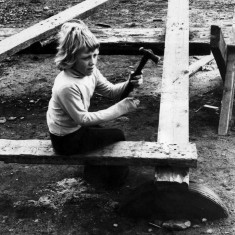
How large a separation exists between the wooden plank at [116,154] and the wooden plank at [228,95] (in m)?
1.65

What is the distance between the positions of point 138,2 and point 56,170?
6.09m

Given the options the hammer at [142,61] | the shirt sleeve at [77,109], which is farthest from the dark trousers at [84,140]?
the hammer at [142,61]

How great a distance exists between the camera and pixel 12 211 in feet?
13.5

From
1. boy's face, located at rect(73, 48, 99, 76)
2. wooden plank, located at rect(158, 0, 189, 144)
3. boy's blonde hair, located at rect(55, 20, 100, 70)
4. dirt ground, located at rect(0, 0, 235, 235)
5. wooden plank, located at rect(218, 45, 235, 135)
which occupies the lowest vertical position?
dirt ground, located at rect(0, 0, 235, 235)

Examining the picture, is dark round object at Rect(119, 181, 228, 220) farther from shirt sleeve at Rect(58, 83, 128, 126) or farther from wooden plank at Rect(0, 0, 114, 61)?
wooden plank at Rect(0, 0, 114, 61)

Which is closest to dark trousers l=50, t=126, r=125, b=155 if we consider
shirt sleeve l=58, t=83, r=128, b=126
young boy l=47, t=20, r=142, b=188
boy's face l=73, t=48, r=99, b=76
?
young boy l=47, t=20, r=142, b=188

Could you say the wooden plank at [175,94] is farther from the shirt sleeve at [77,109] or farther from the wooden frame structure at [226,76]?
the shirt sleeve at [77,109]

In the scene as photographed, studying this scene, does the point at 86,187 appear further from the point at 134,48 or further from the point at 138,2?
the point at 138,2

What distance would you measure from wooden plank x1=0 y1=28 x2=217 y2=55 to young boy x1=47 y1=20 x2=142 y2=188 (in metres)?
1.80

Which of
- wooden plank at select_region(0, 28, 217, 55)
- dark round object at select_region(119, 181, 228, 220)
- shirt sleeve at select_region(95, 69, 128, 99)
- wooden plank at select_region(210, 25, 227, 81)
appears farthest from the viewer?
wooden plank at select_region(0, 28, 217, 55)

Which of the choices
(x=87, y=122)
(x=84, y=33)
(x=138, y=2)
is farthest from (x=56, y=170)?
(x=138, y=2)

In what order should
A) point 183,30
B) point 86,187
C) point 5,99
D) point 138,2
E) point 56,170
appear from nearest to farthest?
point 86,187, point 56,170, point 183,30, point 5,99, point 138,2

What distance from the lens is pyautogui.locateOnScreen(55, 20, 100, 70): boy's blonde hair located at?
11.5 feet

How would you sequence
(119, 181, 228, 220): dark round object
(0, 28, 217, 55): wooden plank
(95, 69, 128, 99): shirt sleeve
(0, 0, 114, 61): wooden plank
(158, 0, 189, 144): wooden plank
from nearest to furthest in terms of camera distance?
(119, 181, 228, 220): dark round object → (158, 0, 189, 144): wooden plank → (95, 69, 128, 99): shirt sleeve → (0, 0, 114, 61): wooden plank → (0, 28, 217, 55): wooden plank
